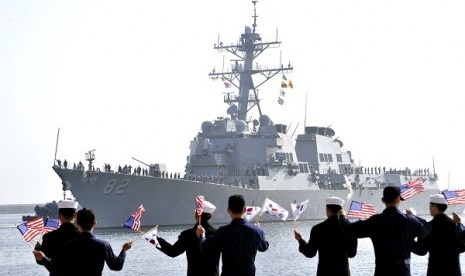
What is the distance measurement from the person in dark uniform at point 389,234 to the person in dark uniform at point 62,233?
8.20 ft

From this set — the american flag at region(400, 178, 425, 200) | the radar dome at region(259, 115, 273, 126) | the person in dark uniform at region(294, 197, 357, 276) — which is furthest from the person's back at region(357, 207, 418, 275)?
the radar dome at region(259, 115, 273, 126)

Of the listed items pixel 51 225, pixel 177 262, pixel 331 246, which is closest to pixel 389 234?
pixel 331 246

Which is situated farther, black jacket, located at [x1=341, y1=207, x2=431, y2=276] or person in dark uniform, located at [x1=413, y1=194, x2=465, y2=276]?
person in dark uniform, located at [x1=413, y1=194, x2=465, y2=276]

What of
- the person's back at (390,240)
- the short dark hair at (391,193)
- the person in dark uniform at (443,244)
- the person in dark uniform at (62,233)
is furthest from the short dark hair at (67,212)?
the person in dark uniform at (443,244)

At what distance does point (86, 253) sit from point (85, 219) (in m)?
0.28

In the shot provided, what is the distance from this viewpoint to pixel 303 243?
833 centimetres

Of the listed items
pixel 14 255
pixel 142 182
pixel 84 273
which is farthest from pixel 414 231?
pixel 142 182

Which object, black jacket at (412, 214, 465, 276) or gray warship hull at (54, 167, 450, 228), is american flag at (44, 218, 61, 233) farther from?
gray warship hull at (54, 167, 450, 228)

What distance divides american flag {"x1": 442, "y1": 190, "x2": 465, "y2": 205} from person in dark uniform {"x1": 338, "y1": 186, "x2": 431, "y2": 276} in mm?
1902

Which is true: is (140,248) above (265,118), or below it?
below

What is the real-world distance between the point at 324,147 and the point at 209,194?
15.9m

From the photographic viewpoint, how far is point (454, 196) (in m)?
10.1

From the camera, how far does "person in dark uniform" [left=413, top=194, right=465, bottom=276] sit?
8836 mm

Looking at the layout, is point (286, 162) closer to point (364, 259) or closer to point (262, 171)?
point (262, 171)
